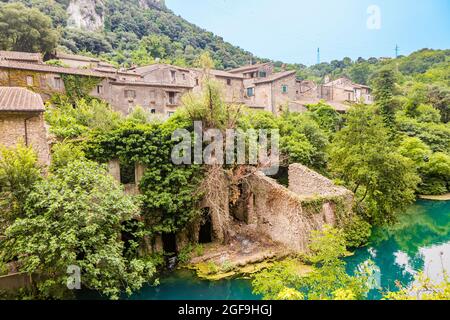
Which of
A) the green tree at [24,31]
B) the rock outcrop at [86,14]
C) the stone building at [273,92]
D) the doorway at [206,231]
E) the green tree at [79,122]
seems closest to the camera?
the green tree at [79,122]

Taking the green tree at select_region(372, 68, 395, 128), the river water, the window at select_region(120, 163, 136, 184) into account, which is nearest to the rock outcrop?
the green tree at select_region(372, 68, 395, 128)

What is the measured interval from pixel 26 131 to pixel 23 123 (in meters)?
0.28

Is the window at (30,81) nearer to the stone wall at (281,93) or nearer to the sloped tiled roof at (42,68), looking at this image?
the sloped tiled roof at (42,68)

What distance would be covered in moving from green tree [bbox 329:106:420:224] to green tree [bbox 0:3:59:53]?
1373 inches

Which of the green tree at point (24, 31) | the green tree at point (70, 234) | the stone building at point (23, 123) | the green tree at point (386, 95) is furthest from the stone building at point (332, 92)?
the green tree at point (24, 31)

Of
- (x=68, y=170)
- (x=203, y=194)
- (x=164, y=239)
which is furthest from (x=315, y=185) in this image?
(x=68, y=170)

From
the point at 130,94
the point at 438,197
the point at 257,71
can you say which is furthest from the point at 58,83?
the point at 438,197

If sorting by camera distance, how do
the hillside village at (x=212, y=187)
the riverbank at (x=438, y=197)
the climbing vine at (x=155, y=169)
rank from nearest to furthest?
the hillside village at (x=212, y=187) → the climbing vine at (x=155, y=169) → the riverbank at (x=438, y=197)

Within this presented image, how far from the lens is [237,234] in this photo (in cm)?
1631

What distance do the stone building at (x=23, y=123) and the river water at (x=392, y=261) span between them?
6.24m

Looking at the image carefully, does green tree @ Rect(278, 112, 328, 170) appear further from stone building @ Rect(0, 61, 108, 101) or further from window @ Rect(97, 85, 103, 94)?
stone building @ Rect(0, 61, 108, 101)

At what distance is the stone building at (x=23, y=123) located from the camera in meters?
11.3

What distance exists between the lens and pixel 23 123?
11.6 m
